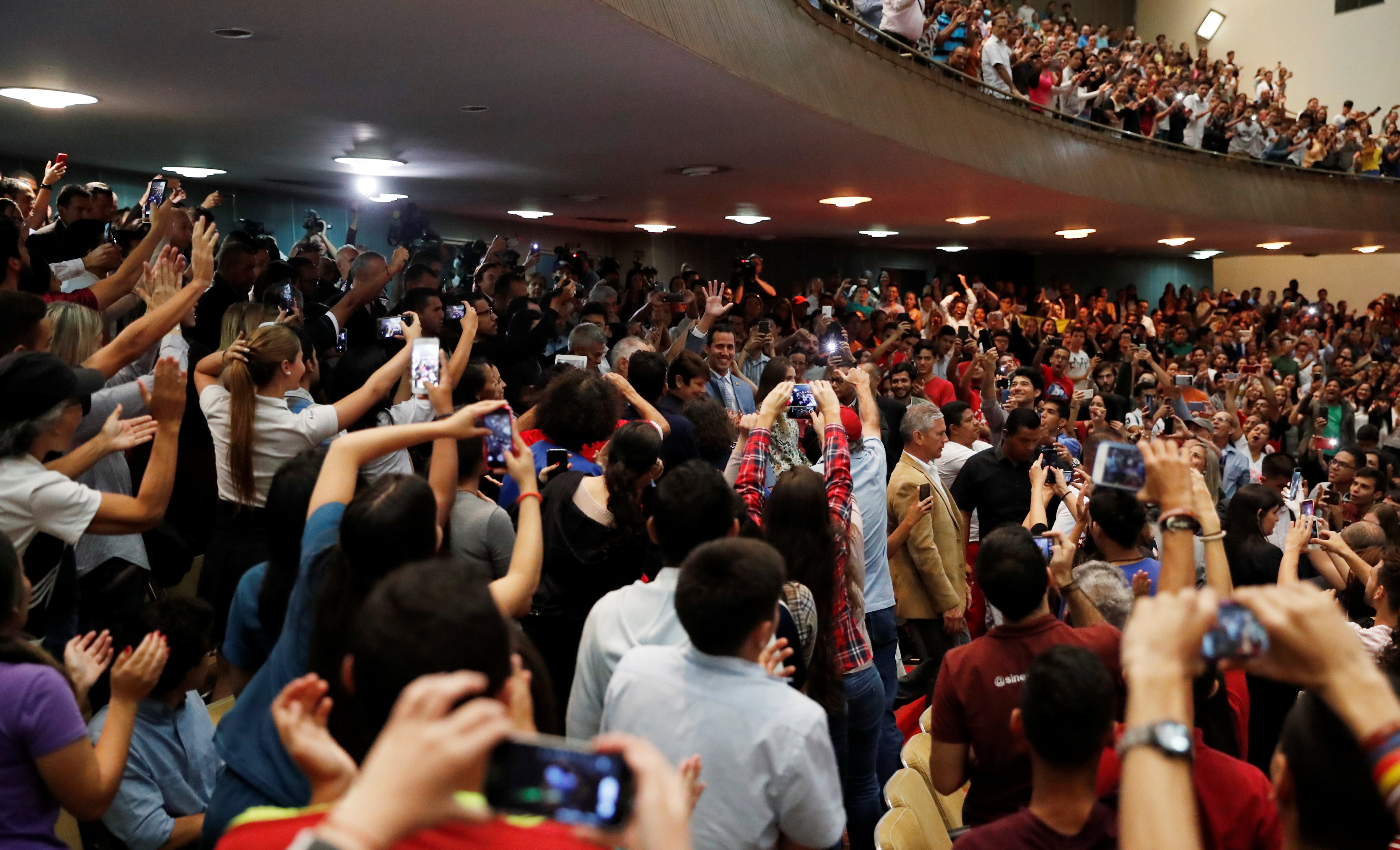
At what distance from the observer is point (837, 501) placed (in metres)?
3.39

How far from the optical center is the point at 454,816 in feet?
3.63

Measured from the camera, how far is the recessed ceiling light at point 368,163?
8281 millimetres

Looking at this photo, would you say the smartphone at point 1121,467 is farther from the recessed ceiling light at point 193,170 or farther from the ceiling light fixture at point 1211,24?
the ceiling light fixture at point 1211,24

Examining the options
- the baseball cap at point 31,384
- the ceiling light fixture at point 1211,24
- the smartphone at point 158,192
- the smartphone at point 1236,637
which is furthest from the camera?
the ceiling light fixture at point 1211,24

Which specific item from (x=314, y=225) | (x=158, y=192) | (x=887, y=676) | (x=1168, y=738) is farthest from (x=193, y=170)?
(x=1168, y=738)

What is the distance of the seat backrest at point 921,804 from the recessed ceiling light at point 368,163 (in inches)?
265

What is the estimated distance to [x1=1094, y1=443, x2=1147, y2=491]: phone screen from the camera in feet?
7.72

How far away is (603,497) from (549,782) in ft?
7.22

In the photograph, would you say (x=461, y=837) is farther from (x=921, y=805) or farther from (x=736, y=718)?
(x=921, y=805)

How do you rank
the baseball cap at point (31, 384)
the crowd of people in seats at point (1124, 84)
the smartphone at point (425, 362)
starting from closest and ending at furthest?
the baseball cap at point (31, 384)
the smartphone at point (425, 362)
the crowd of people in seats at point (1124, 84)

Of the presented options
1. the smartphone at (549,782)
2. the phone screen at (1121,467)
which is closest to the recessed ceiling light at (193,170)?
the phone screen at (1121,467)

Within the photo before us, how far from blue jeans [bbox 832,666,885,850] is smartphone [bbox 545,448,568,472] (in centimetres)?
114

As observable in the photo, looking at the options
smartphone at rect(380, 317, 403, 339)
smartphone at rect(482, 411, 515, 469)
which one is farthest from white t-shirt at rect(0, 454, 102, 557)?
smartphone at rect(380, 317, 403, 339)

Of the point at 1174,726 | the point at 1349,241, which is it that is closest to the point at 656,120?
the point at 1174,726
